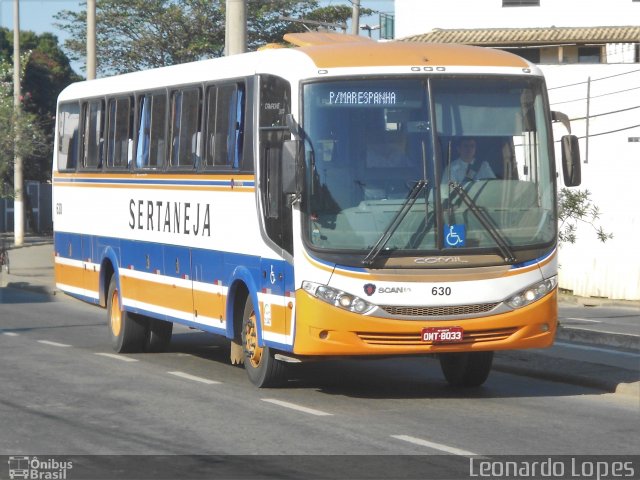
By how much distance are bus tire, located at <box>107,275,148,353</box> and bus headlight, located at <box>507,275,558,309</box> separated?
21.6 ft

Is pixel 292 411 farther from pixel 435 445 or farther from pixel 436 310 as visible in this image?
pixel 435 445

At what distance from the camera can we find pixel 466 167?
13.4 metres

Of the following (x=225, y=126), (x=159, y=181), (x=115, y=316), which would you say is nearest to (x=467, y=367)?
(x=225, y=126)

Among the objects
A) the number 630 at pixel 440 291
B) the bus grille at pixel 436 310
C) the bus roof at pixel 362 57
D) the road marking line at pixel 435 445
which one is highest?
the bus roof at pixel 362 57

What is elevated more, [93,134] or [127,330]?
[93,134]

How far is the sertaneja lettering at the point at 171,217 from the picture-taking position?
1596cm

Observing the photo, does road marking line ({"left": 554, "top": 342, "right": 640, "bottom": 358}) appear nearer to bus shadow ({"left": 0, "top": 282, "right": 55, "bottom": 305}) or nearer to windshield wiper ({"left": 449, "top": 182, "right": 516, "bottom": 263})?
windshield wiper ({"left": 449, "top": 182, "right": 516, "bottom": 263})

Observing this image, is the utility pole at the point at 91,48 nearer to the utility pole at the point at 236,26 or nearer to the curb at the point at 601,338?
the utility pole at the point at 236,26

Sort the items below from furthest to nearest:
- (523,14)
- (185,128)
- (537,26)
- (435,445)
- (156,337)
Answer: (523,14), (537,26), (156,337), (185,128), (435,445)

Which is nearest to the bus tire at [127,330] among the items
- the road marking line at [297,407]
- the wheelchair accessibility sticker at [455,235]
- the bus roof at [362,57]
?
the bus roof at [362,57]

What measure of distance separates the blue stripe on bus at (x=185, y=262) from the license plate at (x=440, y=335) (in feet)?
4.07

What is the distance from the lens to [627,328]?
76.5ft

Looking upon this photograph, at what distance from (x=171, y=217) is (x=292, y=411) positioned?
15.4 ft

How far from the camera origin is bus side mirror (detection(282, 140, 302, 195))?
Answer: 1308cm
